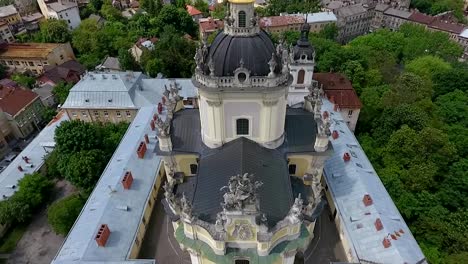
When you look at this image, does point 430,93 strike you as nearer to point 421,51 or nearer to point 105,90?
point 421,51

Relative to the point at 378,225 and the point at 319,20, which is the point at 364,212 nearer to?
the point at 378,225

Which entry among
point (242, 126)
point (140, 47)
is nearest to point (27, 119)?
point (140, 47)

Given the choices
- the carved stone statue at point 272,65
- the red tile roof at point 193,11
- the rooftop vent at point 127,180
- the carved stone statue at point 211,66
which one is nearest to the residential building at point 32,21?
the red tile roof at point 193,11

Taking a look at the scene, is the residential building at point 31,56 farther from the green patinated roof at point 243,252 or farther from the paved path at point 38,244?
the green patinated roof at point 243,252

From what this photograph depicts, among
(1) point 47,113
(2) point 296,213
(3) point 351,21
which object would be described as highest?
(2) point 296,213

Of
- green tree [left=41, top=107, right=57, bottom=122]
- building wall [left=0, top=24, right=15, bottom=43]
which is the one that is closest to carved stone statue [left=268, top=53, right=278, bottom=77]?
green tree [left=41, top=107, right=57, bottom=122]

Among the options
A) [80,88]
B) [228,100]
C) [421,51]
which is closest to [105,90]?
[80,88]
